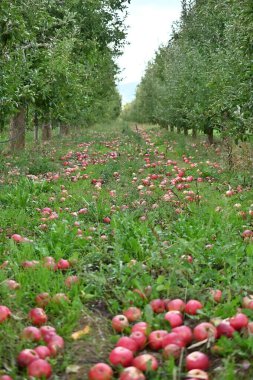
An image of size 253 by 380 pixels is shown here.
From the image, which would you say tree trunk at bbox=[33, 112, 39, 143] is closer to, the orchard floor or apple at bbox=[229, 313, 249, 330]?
the orchard floor

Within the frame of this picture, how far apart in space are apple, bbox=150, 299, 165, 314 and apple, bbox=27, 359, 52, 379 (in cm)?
104

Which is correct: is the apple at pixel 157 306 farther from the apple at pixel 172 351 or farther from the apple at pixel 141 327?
the apple at pixel 172 351

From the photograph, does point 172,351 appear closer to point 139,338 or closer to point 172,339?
point 172,339

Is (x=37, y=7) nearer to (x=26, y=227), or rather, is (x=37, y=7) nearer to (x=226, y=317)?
(x=26, y=227)

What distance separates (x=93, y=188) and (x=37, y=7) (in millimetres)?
4554

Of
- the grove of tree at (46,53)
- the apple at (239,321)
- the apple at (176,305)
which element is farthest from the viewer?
the grove of tree at (46,53)

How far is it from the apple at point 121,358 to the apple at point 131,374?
0.14 m

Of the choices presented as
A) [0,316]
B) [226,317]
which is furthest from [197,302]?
[0,316]

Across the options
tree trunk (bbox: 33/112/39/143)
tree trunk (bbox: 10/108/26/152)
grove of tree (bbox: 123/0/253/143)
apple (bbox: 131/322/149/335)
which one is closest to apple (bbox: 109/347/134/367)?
apple (bbox: 131/322/149/335)

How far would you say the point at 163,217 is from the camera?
6.68m

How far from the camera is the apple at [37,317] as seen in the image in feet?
11.8

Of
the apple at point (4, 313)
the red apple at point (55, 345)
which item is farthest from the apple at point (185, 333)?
the apple at point (4, 313)

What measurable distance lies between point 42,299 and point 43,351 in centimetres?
81

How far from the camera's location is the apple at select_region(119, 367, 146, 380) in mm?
2787
